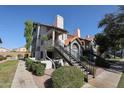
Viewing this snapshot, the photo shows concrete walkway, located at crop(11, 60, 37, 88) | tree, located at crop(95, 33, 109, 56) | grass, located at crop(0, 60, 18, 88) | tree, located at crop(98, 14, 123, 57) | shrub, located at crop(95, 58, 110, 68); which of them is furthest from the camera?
tree, located at crop(95, 33, 109, 56)

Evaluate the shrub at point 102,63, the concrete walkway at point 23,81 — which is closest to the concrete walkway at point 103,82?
the concrete walkway at point 23,81

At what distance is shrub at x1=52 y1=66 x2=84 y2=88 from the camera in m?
9.05

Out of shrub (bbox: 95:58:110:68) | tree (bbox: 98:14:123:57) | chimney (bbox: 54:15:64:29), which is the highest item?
chimney (bbox: 54:15:64:29)

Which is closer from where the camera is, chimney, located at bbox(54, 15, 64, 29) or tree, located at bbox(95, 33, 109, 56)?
tree, located at bbox(95, 33, 109, 56)

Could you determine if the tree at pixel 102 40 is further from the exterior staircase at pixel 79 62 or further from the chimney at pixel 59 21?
the exterior staircase at pixel 79 62

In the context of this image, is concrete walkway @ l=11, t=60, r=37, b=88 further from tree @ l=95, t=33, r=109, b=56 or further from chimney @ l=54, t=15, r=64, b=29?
tree @ l=95, t=33, r=109, b=56

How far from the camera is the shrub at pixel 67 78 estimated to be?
9055 millimetres

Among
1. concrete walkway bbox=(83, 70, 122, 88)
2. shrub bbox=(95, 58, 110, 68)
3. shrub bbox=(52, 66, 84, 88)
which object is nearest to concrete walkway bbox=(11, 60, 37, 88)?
shrub bbox=(52, 66, 84, 88)

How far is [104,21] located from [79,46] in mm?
5311

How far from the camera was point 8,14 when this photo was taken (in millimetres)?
18875

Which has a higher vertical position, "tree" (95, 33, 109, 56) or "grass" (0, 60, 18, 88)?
"tree" (95, 33, 109, 56)

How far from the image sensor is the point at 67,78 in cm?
920
